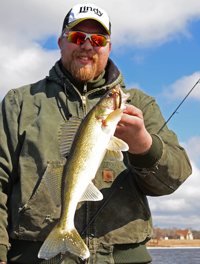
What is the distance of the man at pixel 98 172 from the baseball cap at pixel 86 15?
22 mm

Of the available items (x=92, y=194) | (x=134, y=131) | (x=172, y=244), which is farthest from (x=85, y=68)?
(x=172, y=244)

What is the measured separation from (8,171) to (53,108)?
1088 millimetres

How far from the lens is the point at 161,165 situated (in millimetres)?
3811

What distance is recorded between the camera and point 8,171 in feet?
13.9

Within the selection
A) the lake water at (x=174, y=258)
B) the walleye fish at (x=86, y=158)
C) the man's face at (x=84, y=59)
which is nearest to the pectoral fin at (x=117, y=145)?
the walleye fish at (x=86, y=158)

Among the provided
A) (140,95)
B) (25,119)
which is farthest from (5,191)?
(140,95)

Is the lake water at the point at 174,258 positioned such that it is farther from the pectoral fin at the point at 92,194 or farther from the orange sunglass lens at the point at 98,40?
the pectoral fin at the point at 92,194

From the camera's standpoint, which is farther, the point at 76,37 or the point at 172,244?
the point at 172,244

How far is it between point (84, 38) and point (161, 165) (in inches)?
91.3

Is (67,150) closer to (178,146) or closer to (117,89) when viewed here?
(117,89)

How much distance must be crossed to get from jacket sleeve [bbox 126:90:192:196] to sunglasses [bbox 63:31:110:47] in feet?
4.73

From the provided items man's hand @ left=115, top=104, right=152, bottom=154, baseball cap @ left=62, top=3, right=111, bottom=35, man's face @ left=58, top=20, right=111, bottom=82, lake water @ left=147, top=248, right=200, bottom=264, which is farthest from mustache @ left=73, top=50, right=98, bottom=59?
lake water @ left=147, top=248, right=200, bottom=264

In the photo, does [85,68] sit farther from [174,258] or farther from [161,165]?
[174,258]

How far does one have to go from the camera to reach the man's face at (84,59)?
15.4ft
